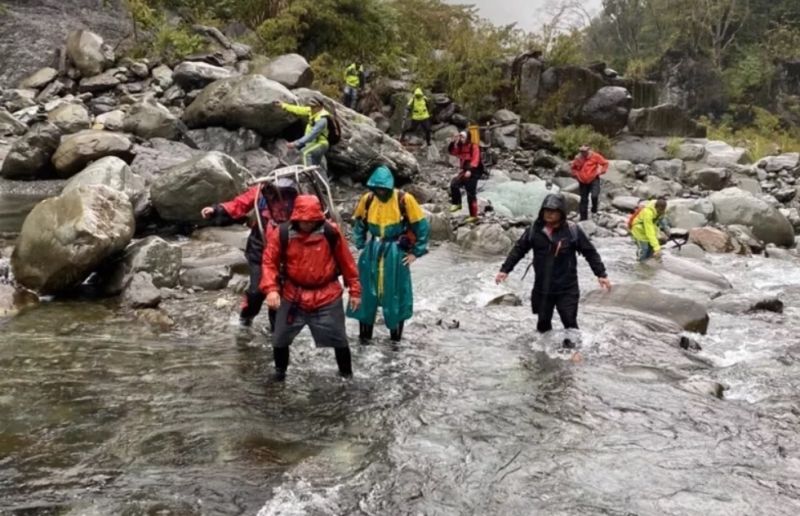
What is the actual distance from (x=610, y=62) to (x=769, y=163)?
27308mm

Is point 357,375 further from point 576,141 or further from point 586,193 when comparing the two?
point 576,141

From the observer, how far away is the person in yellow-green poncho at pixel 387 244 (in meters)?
7.07

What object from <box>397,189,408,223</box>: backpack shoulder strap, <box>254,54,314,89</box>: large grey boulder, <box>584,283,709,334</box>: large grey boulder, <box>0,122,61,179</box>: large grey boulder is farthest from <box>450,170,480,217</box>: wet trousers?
<box>0,122,61,179</box>: large grey boulder

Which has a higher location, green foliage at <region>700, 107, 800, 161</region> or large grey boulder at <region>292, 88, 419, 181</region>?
large grey boulder at <region>292, 88, 419, 181</region>

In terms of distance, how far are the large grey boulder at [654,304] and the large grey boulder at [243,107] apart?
912 centimetres

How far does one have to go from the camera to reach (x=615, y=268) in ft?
39.8

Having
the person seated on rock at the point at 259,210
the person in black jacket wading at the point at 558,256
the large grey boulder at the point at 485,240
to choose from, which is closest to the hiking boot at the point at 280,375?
the person seated on rock at the point at 259,210

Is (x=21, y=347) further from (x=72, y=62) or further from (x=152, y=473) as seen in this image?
(x=72, y=62)

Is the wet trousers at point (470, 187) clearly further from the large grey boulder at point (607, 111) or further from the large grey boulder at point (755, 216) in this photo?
the large grey boulder at point (607, 111)

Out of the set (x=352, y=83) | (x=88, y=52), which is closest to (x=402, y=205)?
(x=352, y=83)

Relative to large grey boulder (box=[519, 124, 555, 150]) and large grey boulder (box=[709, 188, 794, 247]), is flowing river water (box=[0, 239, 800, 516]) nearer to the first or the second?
large grey boulder (box=[709, 188, 794, 247])

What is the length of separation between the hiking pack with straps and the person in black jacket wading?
2181mm

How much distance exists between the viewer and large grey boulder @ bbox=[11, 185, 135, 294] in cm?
834

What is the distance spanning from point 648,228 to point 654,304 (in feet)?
10.6
